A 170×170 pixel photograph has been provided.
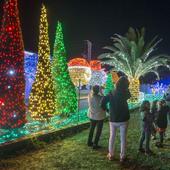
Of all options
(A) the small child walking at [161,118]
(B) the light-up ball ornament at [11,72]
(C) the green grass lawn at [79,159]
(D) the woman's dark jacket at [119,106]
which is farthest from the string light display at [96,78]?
(D) the woman's dark jacket at [119,106]

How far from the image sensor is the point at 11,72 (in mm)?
11992

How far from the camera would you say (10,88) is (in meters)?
12.0

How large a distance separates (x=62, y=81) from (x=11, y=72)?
196 inches

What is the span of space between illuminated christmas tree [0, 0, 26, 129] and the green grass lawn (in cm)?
211

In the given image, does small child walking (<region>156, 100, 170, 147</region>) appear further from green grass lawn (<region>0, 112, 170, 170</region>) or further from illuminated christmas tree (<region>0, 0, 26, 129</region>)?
illuminated christmas tree (<region>0, 0, 26, 129</region>)

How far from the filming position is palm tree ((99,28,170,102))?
29.8 metres

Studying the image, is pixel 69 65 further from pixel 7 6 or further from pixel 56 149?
pixel 56 149

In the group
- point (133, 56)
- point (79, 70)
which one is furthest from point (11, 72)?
point (133, 56)

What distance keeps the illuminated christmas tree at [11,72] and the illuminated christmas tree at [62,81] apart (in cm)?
453

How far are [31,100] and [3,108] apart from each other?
2.50 m

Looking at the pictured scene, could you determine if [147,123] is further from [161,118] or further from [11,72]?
[11,72]

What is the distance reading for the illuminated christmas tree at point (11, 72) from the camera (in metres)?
11.8

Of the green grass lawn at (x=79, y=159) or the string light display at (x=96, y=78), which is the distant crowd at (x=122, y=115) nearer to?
the green grass lawn at (x=79, y=159)

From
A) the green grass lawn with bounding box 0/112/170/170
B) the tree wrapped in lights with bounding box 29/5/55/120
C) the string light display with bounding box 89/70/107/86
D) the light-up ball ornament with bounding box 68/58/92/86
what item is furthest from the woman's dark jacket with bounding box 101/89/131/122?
the string light display with bounding box 89/70/107/86
